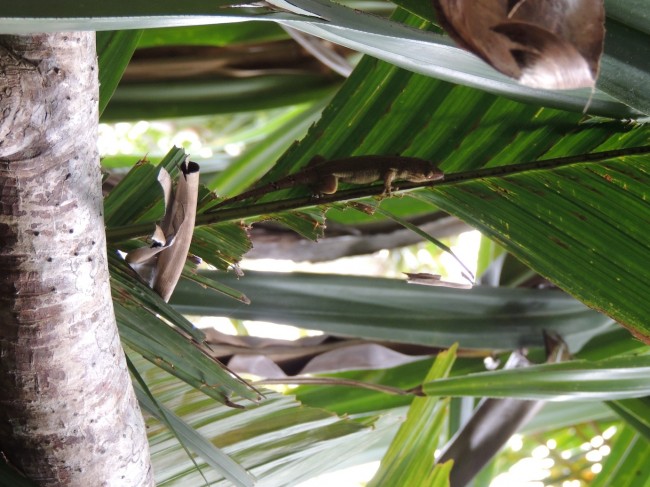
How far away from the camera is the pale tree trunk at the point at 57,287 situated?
0.33 m

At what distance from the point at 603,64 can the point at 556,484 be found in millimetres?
1552

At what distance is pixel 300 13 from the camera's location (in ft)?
0.97

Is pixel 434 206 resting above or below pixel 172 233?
above

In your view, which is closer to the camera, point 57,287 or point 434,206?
point 57,287

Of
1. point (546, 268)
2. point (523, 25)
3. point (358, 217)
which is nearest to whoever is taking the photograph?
point (523, 25)

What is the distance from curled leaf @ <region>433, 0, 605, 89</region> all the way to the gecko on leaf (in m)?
0.40

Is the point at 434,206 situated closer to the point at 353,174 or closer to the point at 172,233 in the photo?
the point at 353,174

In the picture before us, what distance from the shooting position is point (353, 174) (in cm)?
65

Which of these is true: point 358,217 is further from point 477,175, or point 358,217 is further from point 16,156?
point 16,156

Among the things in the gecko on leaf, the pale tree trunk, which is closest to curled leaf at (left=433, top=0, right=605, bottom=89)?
the pale tree trunk

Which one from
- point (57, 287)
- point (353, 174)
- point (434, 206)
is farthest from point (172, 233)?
point (434, 206)

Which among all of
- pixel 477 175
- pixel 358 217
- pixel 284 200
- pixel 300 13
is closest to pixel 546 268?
pixel 477 175

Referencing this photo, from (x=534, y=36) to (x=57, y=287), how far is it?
1.02ft

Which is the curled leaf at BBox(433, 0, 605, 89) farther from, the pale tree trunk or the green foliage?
the pale tree trunk
